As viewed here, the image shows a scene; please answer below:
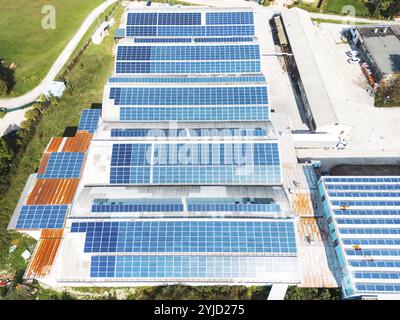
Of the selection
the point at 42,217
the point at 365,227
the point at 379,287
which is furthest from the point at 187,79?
the point at 379,287

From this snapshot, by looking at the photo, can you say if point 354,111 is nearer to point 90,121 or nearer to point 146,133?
point 146,133

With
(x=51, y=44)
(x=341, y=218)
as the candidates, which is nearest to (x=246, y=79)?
(x=341, y=218)

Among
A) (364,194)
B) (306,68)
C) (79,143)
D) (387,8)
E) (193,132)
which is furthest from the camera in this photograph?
(387,8)

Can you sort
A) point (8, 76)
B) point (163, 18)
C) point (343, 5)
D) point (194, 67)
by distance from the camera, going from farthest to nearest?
point (343, 5) → point (8, 76) → point (163, 18) → point (194, 67)

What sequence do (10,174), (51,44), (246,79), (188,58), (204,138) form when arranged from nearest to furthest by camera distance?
(204,138) → (10,174) → (246,79) → (188,58) → (51,44)

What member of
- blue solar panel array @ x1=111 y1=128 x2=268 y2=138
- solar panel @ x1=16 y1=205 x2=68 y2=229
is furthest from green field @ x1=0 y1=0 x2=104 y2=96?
solar panel @ x1=16 y1=205 x2=68 y2=229

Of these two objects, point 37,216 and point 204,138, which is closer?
point 37,216

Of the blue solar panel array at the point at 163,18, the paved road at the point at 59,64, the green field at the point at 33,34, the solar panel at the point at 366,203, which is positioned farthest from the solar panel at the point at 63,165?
the solar panel at the point at 366,203

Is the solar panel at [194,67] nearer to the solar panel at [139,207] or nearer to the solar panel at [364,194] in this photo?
the solar panel at [364,194]

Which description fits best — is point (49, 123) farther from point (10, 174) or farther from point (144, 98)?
point (144, 98)
